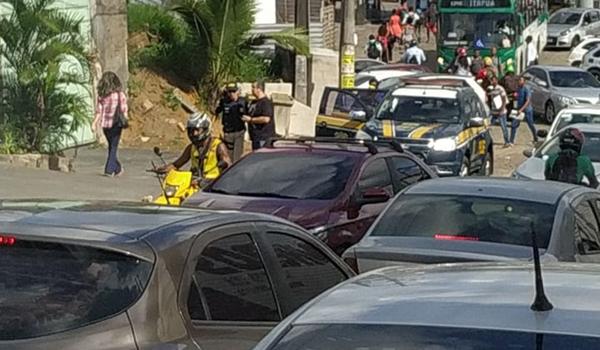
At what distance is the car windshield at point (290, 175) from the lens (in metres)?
12.6

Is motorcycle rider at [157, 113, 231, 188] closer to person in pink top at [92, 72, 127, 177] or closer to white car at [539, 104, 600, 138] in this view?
person in pink top at [92, 72, 127, 177]

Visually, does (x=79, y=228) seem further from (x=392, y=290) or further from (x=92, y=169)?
(x=92, y=169)

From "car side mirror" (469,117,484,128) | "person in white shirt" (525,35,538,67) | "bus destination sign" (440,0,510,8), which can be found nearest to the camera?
"car side mirror" (469,117,484,128)

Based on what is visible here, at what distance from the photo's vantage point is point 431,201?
1005 cm

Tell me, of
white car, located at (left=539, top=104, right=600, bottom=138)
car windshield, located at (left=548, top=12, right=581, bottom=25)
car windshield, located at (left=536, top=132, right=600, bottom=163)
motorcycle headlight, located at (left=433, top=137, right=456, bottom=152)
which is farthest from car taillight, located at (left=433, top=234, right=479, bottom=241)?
car windshield, located at (left=548, top=12, right=581, bottom=25)

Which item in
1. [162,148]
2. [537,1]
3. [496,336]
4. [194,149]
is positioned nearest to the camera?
[496,336]

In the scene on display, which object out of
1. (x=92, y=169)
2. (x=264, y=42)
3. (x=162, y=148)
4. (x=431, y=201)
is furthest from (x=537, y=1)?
(x=431, y=201)

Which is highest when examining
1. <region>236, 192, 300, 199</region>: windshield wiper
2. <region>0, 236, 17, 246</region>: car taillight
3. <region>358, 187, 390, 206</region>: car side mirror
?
<region>0, 236, 17, 246</region>: car taillight

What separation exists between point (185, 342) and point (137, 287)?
0.93 feet

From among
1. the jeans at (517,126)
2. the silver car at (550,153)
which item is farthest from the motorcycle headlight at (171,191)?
the jeans at (517,126)

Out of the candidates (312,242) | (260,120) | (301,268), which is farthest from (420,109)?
(301,268)

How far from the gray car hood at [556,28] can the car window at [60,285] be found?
174ft

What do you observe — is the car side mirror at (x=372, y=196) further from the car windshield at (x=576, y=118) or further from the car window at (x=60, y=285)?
the car windshield at (x=576, y=118)

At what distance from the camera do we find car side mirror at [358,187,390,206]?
12734 mm
